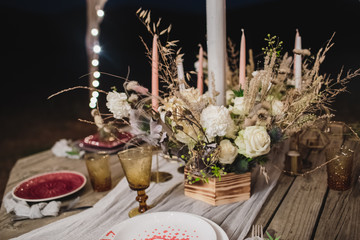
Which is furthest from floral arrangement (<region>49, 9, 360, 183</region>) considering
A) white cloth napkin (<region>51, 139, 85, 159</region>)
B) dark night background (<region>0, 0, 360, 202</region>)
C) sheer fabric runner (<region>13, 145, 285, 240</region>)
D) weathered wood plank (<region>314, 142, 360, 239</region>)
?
dark night background (<region>0, 0, 360, 202</region>)

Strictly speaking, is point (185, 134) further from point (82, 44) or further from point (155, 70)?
point (82, 44)

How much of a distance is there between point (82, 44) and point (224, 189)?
6.59m

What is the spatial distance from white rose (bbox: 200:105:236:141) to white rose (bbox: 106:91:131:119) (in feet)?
0.79

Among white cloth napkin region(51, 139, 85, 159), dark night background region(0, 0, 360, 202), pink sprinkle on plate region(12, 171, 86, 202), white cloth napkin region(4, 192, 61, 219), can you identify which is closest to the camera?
white cloth napkin region(4, 192, 61, 219)

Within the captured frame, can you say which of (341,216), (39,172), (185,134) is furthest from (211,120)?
(39,172)

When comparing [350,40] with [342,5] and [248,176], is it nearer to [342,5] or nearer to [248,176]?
[342,5]

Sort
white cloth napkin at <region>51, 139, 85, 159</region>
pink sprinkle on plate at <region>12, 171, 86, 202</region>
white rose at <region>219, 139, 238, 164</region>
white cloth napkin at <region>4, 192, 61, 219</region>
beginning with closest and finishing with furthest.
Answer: white rose at <region>219, 139, 238, 164</region>
white cloth napkin at <region>4, 192, 61, 219</region>
pink sprinkle on plate at <region>12, 171, 86, 202</region>
white cloth napkin at <region>51, 139, 85, 159</region>

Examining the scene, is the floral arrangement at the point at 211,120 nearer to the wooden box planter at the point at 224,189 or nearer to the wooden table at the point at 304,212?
the wooden box planter at the point at 224,189

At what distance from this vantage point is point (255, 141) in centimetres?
84

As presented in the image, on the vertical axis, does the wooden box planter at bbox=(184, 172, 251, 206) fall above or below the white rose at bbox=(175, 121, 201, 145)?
below

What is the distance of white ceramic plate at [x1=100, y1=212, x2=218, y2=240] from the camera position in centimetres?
80

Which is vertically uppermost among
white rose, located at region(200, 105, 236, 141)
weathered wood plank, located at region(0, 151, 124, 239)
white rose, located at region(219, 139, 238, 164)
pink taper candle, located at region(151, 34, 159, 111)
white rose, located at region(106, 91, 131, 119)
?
pink taper candle, located at region(151, 34, 159, 111)

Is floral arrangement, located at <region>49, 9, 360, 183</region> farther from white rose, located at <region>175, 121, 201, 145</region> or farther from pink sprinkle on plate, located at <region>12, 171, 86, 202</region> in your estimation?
pink sprinkle on plate, located at <region>12, 171, 86, 202</region>

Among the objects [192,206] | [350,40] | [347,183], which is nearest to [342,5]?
[350,40]
